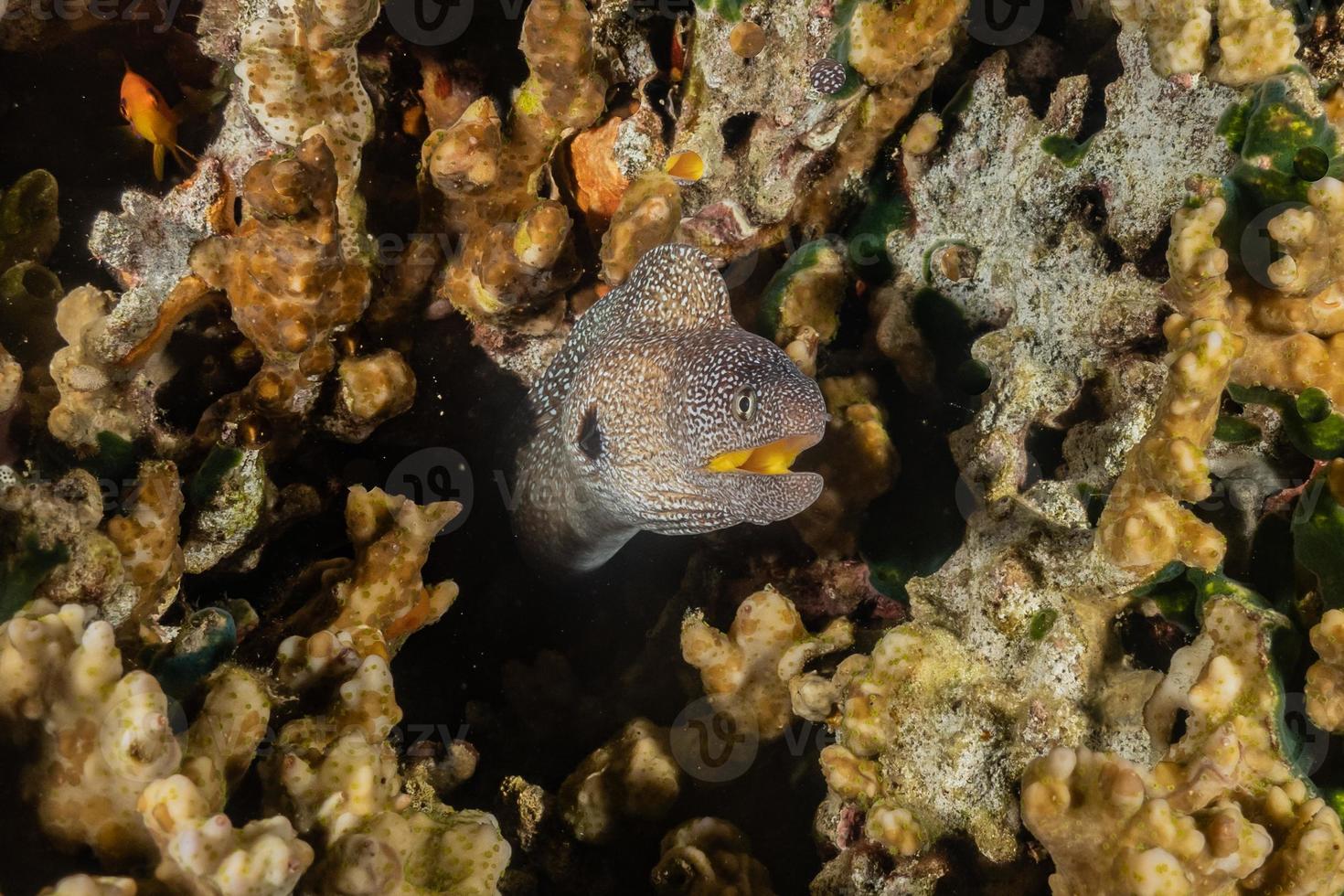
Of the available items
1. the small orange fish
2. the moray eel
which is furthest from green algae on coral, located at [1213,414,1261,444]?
the small orange fish

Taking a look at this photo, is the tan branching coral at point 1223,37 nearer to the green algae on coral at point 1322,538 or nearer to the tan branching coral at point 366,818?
the green algae on coral at point 1322,538

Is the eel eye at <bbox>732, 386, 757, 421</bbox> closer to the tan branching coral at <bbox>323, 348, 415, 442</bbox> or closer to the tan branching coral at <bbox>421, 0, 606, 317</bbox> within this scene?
the tan branching coral at <bbox>421, 0, 606, 317</bbox>

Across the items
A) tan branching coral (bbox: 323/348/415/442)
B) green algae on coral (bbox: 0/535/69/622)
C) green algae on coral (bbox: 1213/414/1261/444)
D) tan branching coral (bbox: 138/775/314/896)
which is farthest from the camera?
tan branching coral (bbox: 323/348/415/442)

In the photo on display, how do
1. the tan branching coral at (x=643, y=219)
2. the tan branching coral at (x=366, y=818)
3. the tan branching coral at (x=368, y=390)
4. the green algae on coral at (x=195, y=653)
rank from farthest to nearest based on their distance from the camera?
the tan branching coral at (x=643, y=219)
the tan branching coral at (x=368, y=390)
the green algae on coral at (x=195, y=653)
the tan branching coral at (x=366, y=818)

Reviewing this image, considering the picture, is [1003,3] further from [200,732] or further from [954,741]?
[200,732]

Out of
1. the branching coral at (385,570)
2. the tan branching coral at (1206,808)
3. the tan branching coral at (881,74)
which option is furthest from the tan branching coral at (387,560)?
the tan branching coral at (881,74)

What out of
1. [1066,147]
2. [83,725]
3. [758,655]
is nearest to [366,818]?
[83,725]
